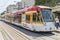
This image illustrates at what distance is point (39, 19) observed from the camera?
827 inches

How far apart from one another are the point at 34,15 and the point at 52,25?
2.27 m

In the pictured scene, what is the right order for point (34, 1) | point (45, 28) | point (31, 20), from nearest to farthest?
1. point (45, 28)
2. point (31, 20)
3. point (34, 1)

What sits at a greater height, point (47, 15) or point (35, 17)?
point (47, 15)

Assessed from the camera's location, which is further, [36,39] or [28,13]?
[28,13]

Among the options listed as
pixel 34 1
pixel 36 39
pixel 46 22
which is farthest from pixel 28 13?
pixel 34 1

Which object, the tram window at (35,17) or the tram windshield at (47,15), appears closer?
the tram windshield at (47,15)

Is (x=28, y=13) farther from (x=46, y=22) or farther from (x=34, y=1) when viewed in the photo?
(x=34, y=1)

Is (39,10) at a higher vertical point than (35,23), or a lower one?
higher

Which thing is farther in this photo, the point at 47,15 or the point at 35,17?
the point at 35,17

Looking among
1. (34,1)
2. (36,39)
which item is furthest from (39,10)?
(34,1)

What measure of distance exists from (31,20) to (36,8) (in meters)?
1.44

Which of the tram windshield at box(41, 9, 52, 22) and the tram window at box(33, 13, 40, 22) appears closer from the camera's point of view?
the tram windshield at box(41, 9, 52, 22)

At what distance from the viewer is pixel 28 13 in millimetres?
23344

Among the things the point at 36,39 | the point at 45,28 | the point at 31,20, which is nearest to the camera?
the point at 36,39
